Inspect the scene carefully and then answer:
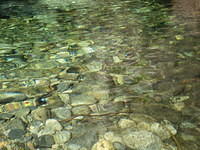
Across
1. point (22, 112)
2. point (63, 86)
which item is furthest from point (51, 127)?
point (63, 86)

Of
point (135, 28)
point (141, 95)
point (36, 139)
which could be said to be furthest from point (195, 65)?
point (135, 28)

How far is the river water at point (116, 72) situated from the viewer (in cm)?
289

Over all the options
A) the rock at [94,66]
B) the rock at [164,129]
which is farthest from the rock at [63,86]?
the rock at [164,129]

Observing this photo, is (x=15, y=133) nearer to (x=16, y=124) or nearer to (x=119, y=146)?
(x=16, y=124)

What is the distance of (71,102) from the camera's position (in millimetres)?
3178

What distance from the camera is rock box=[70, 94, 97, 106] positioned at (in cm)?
314

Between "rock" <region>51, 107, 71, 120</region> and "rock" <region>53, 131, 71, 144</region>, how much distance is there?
31 cm

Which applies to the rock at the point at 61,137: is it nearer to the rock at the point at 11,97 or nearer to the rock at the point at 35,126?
the rock at the point at 35,126

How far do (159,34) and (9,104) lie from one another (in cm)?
422

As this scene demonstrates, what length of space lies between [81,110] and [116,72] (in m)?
1.27

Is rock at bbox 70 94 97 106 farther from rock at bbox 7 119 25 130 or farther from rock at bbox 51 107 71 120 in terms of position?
rock at bbox 7 119 25 130

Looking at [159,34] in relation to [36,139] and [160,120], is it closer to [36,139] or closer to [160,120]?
[160,120]

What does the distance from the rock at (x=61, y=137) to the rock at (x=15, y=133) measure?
0.37m

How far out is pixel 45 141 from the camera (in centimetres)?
241
